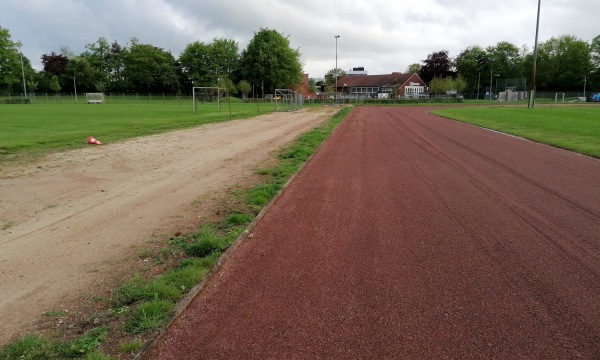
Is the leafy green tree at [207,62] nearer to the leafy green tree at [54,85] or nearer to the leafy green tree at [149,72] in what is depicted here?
the leafy green tree at [149,72]

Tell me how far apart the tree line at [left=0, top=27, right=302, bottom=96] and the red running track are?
84516 mm

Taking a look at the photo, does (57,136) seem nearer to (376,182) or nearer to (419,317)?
(376,182)

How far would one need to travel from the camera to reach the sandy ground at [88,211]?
4.32 meters

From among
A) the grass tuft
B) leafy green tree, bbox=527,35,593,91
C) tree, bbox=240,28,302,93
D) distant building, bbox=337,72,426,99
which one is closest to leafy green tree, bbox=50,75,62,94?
tree, bbox=240,28,302,93

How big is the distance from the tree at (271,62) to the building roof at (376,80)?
93.5 ft

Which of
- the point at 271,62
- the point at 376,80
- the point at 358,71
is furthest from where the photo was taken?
the point at 358,71

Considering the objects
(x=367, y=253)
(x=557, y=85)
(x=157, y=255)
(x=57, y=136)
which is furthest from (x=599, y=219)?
(x=557, y=85)

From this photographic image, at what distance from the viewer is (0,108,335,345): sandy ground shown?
170 inches

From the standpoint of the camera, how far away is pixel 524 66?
4090 inches

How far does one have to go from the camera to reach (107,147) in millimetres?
15031

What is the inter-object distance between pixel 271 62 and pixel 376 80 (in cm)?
4001

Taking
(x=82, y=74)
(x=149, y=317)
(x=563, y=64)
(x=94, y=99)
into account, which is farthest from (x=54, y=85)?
(x=563, y=64)

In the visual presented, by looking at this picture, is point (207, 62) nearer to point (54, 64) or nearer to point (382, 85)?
point (54, 64)

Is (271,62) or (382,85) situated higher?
(271,62)
